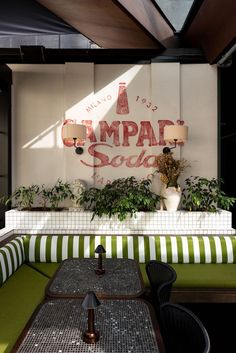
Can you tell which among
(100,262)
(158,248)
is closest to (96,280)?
(100,262)

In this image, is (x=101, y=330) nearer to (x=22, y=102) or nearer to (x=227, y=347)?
(x=227, y=347)

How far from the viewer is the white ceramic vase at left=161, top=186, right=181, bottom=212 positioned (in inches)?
163

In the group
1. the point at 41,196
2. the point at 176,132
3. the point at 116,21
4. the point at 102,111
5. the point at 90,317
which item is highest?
the point at 116,21

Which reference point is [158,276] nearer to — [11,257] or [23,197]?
[11,257]

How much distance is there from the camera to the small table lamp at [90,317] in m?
1.45

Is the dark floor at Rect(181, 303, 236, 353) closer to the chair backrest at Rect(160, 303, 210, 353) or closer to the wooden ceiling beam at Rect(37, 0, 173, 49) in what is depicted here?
the chair backrest at Rect(160, 303, 210, 353)

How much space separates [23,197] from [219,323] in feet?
10.1

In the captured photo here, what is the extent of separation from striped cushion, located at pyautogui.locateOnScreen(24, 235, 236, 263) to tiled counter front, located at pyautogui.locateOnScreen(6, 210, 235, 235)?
0.21m

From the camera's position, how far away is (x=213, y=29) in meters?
3.97

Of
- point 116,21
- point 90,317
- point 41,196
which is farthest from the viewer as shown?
point 41,196

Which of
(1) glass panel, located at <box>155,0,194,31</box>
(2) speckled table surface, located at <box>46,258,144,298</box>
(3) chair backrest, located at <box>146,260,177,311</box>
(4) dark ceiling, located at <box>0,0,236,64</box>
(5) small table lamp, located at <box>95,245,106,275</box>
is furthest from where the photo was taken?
(1) glass panel, located at <box>155,0,194,31</box>

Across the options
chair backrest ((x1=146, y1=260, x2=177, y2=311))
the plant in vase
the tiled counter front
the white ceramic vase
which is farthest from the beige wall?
chair backrest ((x1=146, y1=260, x2=177, y2=311))

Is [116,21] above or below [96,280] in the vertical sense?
above

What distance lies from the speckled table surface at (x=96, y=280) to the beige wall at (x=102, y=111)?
1998 mm
